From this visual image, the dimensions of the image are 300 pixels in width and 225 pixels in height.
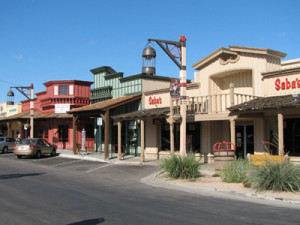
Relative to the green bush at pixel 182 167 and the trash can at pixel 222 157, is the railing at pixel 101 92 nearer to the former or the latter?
the green bush at pixel 182 167

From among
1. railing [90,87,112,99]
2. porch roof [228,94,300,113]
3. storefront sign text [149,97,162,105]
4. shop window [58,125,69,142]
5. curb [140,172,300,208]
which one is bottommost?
curb [140,172,300,208]

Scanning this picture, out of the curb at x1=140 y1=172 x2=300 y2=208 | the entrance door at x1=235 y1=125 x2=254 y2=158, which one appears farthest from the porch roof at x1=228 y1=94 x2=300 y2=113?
the curb at x1=140 y1=172 x2=300 y2=208

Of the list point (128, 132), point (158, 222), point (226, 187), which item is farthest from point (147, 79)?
point (158, 222)

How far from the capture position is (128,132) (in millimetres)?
25000

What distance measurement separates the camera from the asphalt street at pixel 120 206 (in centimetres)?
702

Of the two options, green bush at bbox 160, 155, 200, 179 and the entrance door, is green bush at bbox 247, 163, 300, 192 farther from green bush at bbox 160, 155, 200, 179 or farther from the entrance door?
the entrance door

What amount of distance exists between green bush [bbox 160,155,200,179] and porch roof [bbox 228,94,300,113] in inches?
141

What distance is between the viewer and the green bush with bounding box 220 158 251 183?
1166 cm

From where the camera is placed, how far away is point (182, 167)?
1277 centimetres

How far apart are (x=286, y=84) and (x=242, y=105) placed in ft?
8.06

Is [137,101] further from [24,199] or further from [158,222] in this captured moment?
[158,222]

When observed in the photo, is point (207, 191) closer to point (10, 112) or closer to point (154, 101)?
point (154, 101)

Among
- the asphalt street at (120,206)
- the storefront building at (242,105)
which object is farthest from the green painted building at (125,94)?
the asphalt street at (120,206)

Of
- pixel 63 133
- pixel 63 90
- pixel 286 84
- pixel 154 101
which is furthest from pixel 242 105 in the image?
pixel 63 90
